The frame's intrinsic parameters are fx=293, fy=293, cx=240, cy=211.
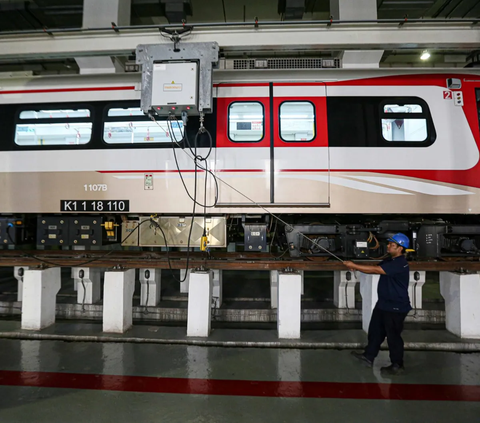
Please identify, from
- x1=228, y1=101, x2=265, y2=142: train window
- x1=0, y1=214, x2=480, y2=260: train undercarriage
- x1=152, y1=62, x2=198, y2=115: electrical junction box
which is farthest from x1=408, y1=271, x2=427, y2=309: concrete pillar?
x1=152, y1=62, x2=198, y2=115: electrical junction box

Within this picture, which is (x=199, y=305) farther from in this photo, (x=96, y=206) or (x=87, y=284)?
(x=87, y=284)

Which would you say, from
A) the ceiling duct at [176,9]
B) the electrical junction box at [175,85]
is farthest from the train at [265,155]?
the ceiling duct at [176,9]

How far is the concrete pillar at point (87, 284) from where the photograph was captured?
16.2ft

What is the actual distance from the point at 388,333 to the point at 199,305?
91.3 inches

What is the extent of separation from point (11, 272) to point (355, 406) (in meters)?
9.18

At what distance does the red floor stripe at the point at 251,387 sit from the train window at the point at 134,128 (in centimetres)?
308

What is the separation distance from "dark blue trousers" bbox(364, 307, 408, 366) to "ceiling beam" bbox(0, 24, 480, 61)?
3.34m

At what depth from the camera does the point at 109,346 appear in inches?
150

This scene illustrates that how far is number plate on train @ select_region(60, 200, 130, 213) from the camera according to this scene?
170 inches

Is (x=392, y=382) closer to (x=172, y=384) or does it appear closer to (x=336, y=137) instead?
(x=172, y=384)

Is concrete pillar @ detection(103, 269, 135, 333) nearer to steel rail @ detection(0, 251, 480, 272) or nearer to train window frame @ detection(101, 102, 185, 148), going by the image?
steel rail @ detection(0, 251, 480, 272)

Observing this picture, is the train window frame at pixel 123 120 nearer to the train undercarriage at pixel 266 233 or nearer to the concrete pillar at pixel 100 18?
the concrete pillar at pixel 100 18

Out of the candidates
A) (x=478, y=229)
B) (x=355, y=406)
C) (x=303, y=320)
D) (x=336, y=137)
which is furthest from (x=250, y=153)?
(x=478, y=229)

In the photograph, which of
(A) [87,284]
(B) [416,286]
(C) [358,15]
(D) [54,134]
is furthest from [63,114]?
(B) [416,286]
